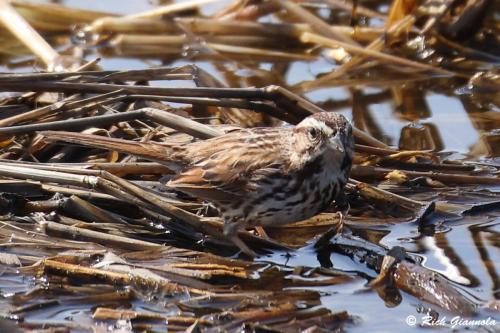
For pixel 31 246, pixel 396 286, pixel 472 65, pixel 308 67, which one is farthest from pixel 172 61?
pixel 396 286

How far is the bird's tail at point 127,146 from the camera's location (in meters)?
6.47

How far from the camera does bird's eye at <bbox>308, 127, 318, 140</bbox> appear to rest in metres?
6.16

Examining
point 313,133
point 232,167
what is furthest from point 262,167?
point 313,133

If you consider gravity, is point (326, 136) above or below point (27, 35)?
below

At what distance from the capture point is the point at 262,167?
634 centimetres

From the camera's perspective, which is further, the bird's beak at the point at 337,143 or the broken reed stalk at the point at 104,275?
the bird's beak at the point at 337,143

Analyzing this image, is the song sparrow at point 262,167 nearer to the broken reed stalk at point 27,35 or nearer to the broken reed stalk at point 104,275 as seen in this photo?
the broken reed stalk at point 104,275

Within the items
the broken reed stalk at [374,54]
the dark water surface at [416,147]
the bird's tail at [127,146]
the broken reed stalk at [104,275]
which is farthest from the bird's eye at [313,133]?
the broken reed stalk at [374,54]

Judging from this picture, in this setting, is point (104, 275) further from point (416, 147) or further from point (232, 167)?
point (416, 147)

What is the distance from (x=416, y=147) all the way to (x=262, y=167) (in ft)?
5.98

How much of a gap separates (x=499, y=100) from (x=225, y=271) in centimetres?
372

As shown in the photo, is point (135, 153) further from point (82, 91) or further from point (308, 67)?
point (308, 67)

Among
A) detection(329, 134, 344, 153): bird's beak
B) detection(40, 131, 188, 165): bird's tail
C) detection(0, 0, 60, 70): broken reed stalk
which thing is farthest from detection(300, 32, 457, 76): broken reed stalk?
detection(329, 134, 344, 153): bird's beak

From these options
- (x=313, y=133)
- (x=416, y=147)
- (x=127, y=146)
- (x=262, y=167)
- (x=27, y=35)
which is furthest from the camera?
(x=27, y=35)
